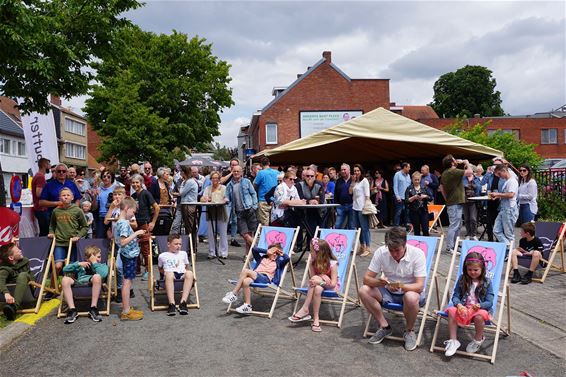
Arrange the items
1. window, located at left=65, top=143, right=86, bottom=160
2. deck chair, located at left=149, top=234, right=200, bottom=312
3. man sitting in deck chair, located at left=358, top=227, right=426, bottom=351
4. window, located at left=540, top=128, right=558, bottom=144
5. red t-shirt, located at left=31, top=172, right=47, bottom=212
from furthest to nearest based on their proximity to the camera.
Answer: window, located at left=65, top=143, right=86, bottom=160, window, located at left=540, top=128, right=558, bottom=144, red t-shirt, located at left=31, top=172, right=47, bottom=212, deck chair, located at left=149, top=234, right=200, bottom=312, man sitting in deck chair, located at left=358, top=227, right=426, bottom=351

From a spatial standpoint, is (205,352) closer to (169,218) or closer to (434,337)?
(434,337)

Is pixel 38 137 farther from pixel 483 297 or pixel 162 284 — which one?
pixel 483 297

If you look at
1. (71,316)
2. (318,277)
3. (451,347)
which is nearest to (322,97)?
(318,277)

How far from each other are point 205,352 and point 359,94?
39.9 meters

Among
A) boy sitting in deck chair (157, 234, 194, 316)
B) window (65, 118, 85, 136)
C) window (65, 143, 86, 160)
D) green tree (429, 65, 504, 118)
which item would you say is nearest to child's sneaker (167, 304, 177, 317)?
boy sitting in deck chair (157, 234, 194, 316)

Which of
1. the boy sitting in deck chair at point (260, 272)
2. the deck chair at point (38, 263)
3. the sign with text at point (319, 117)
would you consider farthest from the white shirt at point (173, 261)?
the sign with text at point (319, 117)

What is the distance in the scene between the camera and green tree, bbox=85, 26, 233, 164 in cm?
3128

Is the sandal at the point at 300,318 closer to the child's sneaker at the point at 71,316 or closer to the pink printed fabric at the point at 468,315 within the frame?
the pink printed fabric at the point at 468,315

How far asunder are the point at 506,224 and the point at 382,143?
15.7 ft

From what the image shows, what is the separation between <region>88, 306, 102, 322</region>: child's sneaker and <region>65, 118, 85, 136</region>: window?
62977 mm

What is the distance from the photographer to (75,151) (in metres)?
67.5

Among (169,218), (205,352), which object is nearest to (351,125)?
(169,218)

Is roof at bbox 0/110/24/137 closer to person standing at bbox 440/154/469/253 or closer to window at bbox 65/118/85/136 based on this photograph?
window at bbox 65/118/85/136

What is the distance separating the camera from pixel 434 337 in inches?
206
